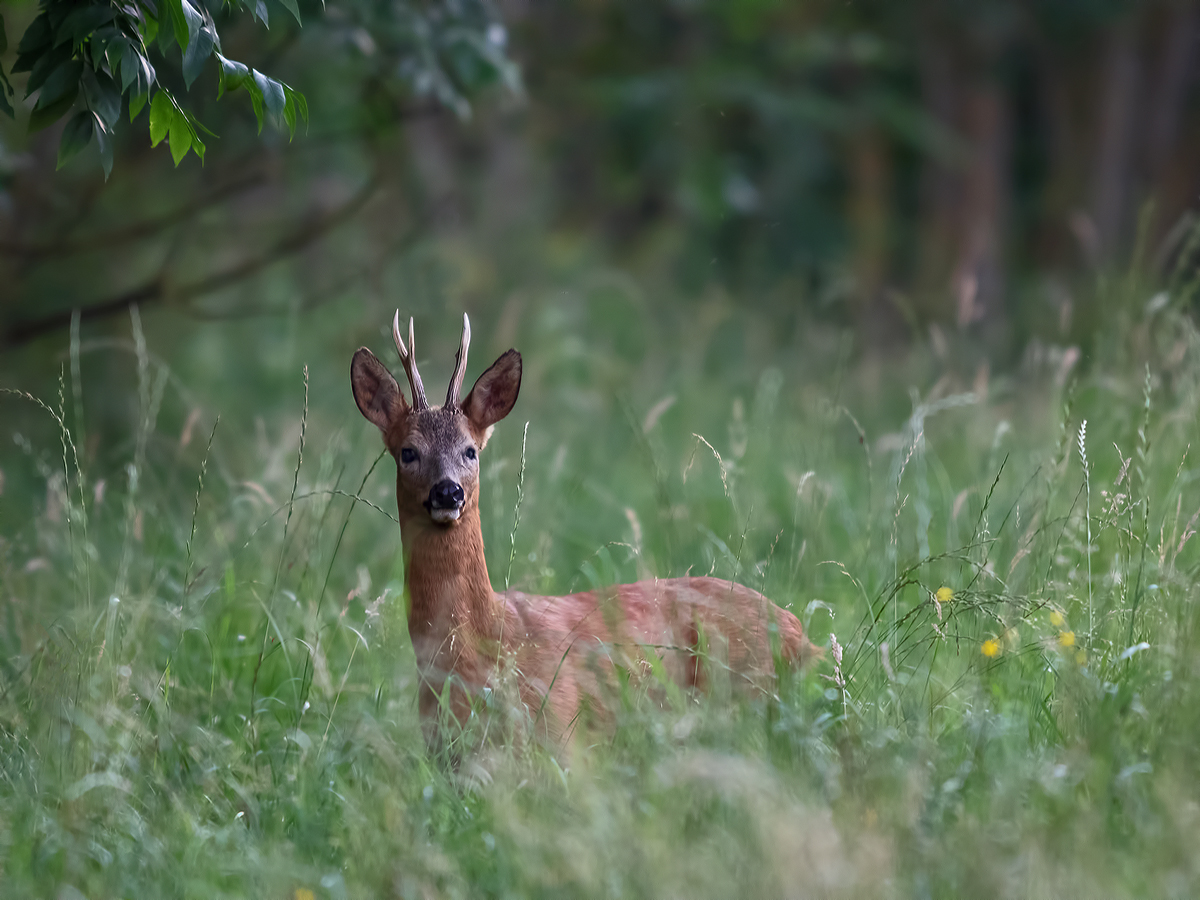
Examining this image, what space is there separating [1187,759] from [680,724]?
1.04 m

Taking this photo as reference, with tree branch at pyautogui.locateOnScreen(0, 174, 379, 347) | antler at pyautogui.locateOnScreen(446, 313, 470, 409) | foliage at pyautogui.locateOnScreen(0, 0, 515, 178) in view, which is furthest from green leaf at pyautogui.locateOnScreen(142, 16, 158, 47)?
tree branch at pyautogui.locateOnScreen(0, 174, 379, 347)

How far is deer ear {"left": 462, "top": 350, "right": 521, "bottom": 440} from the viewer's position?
3713mm

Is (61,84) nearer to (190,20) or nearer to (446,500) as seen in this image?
(190,20)

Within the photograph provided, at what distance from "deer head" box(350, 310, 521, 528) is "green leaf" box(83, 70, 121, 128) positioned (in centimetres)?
80

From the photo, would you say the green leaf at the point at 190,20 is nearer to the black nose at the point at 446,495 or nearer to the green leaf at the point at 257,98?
the green leaf at the point at 257,98

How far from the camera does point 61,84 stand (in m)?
3.09

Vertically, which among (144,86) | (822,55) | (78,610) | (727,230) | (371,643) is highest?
(144,86)

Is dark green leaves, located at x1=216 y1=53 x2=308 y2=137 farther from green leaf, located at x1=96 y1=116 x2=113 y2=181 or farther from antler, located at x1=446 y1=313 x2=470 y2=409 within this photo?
antler, located at x1=446 y1=313 x2=470 y2=409

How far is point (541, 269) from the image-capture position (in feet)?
39.8

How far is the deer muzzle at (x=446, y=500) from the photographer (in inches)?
134

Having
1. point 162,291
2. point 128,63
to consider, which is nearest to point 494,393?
point 128,63

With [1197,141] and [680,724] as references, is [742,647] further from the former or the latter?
[1197,141]

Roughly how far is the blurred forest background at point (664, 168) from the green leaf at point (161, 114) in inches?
83.9

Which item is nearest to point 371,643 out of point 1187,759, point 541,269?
point 1187,759
